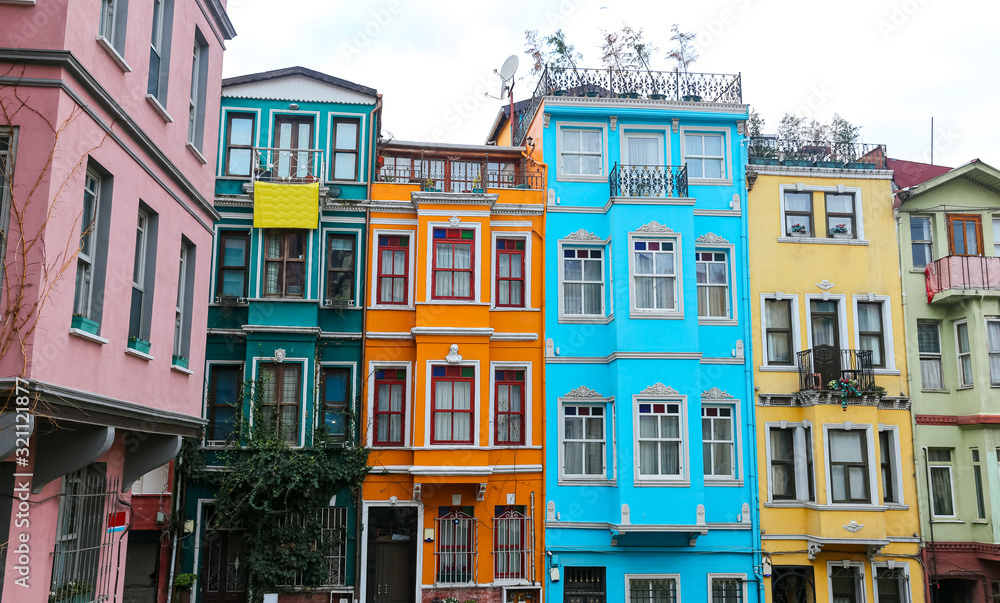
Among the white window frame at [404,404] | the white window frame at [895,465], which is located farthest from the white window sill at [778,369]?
the white window frame at [404,404]

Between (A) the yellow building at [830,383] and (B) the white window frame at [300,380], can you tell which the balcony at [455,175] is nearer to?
(B) the white window frame at [300,380]

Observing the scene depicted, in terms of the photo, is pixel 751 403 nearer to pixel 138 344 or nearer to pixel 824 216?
pixel 824 216

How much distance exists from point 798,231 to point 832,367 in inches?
151

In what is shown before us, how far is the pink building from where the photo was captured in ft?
24.6

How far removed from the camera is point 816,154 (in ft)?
74.8

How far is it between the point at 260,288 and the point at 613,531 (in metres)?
10.6

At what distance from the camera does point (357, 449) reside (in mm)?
19531

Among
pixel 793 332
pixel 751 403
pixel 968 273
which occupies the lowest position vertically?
pixel 751 403

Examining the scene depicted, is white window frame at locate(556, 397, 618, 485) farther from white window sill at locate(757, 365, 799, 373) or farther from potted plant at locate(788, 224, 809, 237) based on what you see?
potted plant at locate(788, 224, 809, 237)

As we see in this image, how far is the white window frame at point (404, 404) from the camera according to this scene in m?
19.9

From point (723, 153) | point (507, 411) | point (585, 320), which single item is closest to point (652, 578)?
point (507, 411)

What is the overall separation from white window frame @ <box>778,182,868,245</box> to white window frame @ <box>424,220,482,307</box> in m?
8.14

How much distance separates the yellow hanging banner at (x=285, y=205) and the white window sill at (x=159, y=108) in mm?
8793

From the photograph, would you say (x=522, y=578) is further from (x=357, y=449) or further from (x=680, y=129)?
(x=680, y=129)
